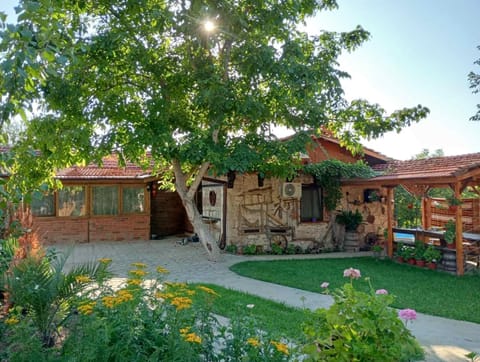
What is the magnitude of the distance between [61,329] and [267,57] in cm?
668

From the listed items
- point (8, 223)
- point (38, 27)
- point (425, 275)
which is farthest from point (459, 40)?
point (8, 223)

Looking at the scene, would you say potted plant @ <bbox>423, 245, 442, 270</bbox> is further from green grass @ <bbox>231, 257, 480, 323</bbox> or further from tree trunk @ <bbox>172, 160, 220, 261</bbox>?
tree trunk @ <bbox>172, 160, 220, 261</bbox>

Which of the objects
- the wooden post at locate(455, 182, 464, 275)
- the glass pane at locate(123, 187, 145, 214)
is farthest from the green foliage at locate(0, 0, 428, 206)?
the glass pane at locate(123, 187, 145, 214)

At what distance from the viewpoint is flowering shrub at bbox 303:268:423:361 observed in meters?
2.63

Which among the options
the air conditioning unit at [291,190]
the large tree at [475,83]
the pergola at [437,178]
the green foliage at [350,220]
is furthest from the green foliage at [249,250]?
the large tree at [475,83]

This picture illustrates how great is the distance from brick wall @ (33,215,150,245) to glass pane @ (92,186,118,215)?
295 mm

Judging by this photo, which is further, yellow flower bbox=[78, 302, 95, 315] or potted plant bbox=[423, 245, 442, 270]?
potted plant bbox=[423, 245, 442, 270]

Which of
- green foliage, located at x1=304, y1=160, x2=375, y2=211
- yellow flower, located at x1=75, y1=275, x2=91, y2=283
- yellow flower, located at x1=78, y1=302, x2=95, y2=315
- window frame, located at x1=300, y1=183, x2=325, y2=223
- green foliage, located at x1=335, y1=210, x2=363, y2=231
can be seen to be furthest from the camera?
window frame, located at x1=300, y1=183, x2=325, y2=223

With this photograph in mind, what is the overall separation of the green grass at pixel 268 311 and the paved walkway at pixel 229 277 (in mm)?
314

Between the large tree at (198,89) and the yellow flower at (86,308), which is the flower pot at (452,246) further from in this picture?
the yellow flower at (86,308)

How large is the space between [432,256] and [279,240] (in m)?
4.68

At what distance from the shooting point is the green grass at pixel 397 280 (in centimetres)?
646

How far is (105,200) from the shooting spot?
593 inches

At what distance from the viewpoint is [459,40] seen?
28.4 ft
